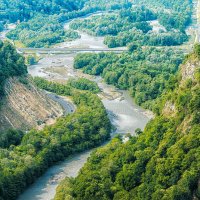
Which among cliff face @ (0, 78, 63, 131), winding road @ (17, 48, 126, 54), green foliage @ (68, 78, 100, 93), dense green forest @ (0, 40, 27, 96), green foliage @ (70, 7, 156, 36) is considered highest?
dense green forest @ (0, 40, 27, 96)

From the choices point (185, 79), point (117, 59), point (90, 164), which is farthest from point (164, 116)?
point (117, 59)

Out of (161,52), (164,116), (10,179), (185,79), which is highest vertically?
(185,79)

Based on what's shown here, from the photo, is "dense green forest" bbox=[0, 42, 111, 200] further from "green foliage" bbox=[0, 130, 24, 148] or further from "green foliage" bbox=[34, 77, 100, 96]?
"green foliage" bbox=[34, 77, 100, 96]

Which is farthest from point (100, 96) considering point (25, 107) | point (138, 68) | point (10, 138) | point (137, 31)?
point (137, 31)

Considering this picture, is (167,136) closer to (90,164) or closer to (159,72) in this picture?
(90,164)

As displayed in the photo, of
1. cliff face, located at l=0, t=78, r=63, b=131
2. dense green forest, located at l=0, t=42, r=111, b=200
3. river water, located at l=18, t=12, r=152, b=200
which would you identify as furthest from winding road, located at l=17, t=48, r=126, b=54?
cliff face, located at l=0, t=78, r=63, b=131

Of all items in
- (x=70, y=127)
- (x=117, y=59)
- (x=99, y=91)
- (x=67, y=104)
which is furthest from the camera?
(x=117, y=59)

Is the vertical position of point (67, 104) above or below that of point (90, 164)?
below
